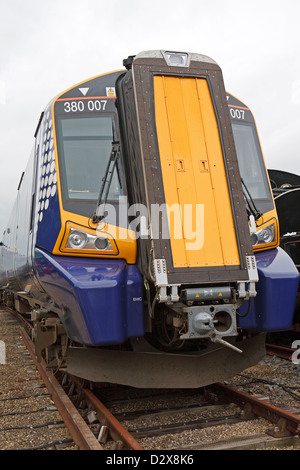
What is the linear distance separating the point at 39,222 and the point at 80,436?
2.19 metres

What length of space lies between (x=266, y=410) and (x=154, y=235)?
1.96 m

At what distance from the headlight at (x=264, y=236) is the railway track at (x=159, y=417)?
60.2 inches

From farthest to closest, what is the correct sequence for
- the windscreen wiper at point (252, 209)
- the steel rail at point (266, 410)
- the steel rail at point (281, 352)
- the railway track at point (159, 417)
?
the steel rail at point (281, 352)
the windscreen wiper at point (252, 209)
the steel rail at point (266, 410)
the railway track at point (159, 417)

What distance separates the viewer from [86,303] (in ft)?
12.9

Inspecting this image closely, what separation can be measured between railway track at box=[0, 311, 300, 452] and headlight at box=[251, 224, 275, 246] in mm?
1529

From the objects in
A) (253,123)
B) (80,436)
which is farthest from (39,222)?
(253,123)

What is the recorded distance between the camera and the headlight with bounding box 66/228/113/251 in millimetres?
4223

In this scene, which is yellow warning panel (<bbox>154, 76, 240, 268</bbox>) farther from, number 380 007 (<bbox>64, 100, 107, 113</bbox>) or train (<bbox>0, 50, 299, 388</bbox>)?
number 380 007 (<bbox>64, 100, 107, 113</bbox>)

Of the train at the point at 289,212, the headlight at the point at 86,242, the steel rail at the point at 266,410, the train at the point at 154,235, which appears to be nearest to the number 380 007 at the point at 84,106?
the train at the point at 154,235

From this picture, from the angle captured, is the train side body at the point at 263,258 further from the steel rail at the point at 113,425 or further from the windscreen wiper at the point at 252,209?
the steel rail at the point at 113,425

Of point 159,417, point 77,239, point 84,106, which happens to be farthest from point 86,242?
point 159,417


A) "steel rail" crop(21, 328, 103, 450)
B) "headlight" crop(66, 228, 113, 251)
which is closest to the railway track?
"steel rail" crop(21, 328, 103, 450)

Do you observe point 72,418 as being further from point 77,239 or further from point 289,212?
point 289,212

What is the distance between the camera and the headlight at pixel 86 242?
4223 millimetres
